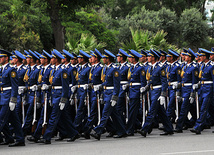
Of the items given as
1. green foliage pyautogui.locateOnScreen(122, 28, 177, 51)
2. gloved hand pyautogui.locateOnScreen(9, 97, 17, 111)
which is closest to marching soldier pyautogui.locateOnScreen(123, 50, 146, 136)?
gloved hand pyautogui.locateOnScreen(9, 97, 17, 111)

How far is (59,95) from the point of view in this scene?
36.1 ft

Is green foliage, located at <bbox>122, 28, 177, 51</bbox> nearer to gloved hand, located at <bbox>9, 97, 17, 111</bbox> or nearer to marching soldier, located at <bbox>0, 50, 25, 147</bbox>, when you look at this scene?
marching soldier, located at <bbox>0, 50, 25, 147</bbox>

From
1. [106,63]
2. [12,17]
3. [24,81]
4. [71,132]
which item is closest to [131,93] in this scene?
[106,63]

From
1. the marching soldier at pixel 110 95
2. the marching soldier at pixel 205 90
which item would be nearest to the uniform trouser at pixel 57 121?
the marching soldier at pixel 110 95

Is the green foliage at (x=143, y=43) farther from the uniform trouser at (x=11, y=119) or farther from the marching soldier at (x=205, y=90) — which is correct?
the uniform trouser at (x=11, y=119)

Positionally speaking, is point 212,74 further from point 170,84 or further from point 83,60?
point 83,60

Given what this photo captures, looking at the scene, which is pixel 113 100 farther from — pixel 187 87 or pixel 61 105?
pixel 187 87

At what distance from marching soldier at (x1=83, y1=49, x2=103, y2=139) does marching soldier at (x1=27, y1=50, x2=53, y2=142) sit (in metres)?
1.02

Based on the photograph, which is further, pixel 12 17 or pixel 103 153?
pixel 12 17

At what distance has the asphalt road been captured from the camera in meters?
9.55

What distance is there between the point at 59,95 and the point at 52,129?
0.82 meters

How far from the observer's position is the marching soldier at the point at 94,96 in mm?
11438

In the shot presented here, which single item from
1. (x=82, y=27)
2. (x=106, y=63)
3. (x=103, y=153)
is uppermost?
(x=82, y=27)

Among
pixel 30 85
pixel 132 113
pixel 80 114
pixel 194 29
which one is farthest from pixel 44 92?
pixel 194 29
